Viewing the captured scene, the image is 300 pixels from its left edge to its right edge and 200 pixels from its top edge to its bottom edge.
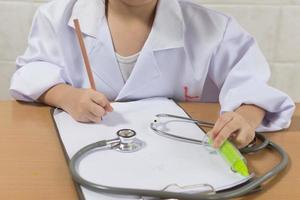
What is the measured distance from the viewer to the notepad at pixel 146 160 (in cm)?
49

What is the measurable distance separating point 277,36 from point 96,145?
0.83 metres

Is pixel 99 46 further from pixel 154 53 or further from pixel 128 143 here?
pixel 128 143

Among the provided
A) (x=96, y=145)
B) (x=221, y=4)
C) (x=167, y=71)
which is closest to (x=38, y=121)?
(x=96, y=145)

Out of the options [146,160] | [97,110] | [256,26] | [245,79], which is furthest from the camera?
[256,26]

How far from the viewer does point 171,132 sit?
63 centimetres

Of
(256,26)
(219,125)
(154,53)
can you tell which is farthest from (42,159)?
(256,26)

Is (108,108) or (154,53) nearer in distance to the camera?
(108,108)

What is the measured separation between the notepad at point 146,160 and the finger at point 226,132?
0.05 ft

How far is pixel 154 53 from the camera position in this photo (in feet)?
2.69

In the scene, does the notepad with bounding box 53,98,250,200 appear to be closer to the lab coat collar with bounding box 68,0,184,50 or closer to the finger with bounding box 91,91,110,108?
the finger with bounding box 91,91,110,108

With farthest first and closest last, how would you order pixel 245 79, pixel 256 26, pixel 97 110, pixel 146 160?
pixel 256 26 → pixel 245 79 → pixel 97 110 → pixel 146 160

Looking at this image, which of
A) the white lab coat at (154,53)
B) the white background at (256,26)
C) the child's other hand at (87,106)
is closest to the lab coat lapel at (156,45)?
the white lab coat at (154,53)

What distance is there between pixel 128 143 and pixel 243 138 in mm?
151

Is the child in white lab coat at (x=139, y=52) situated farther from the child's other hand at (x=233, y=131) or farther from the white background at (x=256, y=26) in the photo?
the white background at (x=256, y=26)
